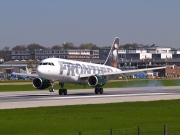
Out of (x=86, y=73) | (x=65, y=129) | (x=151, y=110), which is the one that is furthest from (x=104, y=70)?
(x=65, y=129)

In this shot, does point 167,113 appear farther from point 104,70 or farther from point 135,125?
point 104,70

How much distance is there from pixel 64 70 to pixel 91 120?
106 feet

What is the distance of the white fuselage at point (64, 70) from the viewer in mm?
67875

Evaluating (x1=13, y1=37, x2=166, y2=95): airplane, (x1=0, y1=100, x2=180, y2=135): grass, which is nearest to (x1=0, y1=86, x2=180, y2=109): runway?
(x1=13, y1=37, x2=166, y2=95): airplane

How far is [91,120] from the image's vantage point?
37562 mm

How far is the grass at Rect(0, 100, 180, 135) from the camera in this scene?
3158 centimetres

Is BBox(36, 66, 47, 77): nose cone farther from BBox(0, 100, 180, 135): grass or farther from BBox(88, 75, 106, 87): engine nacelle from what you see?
BBox(0, 100, 180, 135): grass

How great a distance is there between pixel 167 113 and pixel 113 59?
145 feet

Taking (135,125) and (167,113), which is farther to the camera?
(167,113)

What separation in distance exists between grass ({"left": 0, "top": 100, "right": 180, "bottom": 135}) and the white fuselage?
19.1m

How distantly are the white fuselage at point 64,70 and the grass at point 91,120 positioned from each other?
62.7 feet

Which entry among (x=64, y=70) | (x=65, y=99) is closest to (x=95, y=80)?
(x=64, y=70)

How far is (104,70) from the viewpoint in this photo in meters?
78.6

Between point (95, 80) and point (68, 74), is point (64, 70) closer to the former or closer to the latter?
point (68, 74)
